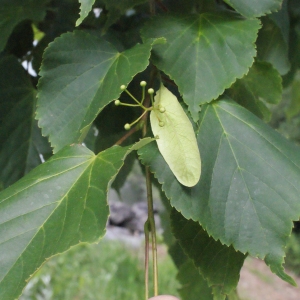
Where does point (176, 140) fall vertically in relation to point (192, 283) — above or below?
above

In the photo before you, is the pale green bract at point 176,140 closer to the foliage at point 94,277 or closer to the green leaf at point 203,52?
the green leaf at point 203,52

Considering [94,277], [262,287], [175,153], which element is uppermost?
[175,153]

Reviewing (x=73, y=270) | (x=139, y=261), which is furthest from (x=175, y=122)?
(x=139, y=261)

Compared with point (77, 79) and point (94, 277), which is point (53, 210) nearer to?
point (77, 79)

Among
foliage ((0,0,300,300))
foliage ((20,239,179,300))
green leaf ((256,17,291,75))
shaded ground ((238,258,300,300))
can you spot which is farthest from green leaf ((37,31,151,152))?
shaded ground ((238,258,300,300))

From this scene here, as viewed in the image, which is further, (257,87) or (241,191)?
(257,87)

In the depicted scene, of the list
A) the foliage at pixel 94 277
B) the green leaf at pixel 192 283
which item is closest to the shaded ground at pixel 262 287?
the foliage at pixel 94 277

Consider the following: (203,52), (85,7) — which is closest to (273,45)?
(203,52)

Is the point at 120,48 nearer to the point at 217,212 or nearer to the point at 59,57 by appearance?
the point at 59,57

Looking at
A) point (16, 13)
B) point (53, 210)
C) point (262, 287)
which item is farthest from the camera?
point (262, 287)
